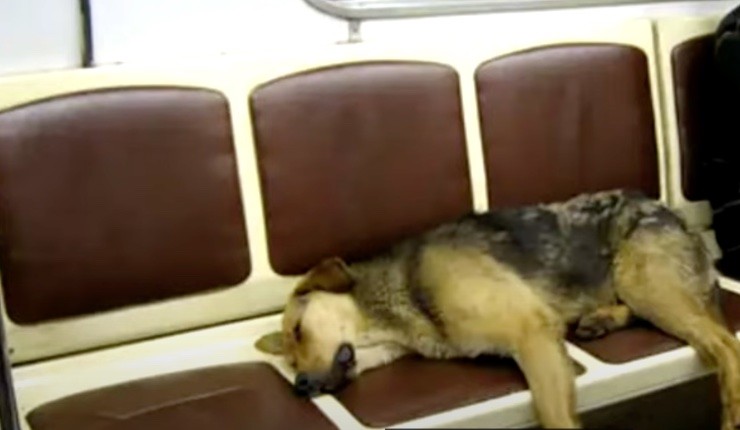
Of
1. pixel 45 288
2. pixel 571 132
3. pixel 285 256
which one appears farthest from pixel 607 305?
pixel 45 288

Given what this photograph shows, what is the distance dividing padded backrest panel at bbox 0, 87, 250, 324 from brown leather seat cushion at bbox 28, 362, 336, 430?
0.25 metres

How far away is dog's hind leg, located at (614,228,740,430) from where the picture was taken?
2.35 metres

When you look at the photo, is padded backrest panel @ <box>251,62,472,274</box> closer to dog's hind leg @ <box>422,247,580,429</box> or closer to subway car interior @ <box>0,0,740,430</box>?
subway car interior @ <box>0,0,740,430</box>

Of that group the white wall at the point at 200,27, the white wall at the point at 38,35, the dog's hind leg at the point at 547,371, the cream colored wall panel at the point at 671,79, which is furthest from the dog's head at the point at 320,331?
the cream colored wall panel at the point at 671,79

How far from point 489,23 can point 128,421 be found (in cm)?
162

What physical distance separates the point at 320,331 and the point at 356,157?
0.52m

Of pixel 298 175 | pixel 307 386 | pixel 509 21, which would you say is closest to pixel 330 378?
pixel 307 386

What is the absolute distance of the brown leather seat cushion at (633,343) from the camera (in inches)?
94.0

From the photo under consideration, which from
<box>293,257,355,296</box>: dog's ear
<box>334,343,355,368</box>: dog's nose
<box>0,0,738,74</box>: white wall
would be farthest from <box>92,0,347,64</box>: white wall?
<box>334,343,355,368</box>: dog's nose

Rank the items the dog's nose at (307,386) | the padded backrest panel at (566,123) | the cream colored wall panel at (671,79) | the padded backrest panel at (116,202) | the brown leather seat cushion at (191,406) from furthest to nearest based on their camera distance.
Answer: the cream colored wall panel at (671,79) → the padded backrest panel at (566,123) → the padded backrest panel at (116,202) → the dog's nose at (307,386) → the brown leather seat cushion at (191,406)

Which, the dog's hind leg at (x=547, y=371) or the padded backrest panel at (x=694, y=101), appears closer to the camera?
the dog's hind leg at (x=547, y=371)

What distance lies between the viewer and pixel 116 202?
2428 millimetres

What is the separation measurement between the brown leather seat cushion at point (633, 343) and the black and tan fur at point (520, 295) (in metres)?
0.03

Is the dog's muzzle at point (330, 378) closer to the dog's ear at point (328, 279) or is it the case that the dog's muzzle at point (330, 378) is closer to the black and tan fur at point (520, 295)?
the black and tan fur at point (520, 295)
